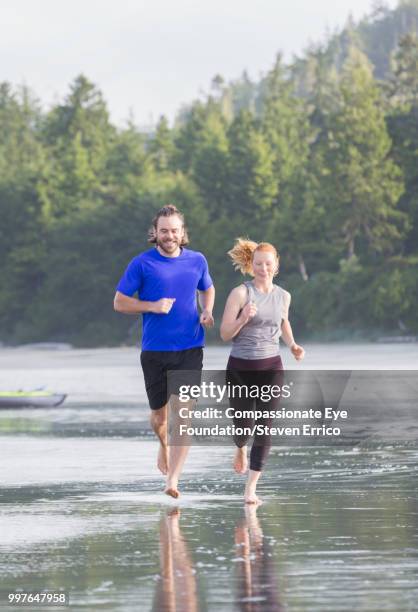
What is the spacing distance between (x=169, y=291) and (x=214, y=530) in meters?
1.81

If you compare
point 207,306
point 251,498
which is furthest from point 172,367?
point 251,498

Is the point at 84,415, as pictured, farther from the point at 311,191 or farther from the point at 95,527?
the point at 311,191

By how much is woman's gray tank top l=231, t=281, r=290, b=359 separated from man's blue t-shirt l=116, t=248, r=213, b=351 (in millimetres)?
299

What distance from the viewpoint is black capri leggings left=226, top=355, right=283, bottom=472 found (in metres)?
11.6

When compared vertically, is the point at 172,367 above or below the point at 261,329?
below

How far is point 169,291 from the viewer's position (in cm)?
1141

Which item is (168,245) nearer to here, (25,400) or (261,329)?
(261,329)

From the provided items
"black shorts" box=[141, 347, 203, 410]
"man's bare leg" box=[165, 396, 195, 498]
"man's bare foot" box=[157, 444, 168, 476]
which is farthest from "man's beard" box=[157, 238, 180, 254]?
"man's bare foot" box=[157, 444, 168, 476]

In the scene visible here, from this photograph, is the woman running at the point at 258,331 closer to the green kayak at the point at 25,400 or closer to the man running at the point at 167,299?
the man running at the point at 167,299

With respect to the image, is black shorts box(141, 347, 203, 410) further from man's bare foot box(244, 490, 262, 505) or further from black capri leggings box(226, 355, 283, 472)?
man's bare foot box(244, 490, 262, 505)

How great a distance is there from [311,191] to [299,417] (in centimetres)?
9145

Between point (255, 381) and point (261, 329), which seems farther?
point (255, 381)

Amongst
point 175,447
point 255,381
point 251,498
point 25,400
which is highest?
point 255,381

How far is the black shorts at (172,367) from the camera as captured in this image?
37.9ft
